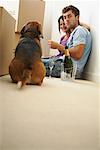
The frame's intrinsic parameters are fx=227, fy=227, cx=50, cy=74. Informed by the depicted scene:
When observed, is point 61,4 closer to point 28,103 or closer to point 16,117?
point 28,103

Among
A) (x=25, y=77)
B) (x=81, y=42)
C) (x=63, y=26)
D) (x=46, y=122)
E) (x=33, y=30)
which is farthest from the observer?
(x=63, y=26)

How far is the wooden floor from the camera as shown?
0.50m

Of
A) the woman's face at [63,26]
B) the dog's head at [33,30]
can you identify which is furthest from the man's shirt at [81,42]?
the dog's head at [33,30]

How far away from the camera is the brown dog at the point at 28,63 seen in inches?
45.0

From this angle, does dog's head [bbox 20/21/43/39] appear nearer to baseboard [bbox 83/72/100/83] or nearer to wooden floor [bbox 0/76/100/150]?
wooden floor [bbox 0/76/100/150]

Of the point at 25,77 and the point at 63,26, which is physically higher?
the point at 63,26

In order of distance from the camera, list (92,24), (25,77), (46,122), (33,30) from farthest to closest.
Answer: (92,24) < (33,30) < (25,77) < (46,122)

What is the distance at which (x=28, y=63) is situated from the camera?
3.77ft

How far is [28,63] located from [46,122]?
55 cm

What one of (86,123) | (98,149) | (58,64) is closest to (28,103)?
(86,123)

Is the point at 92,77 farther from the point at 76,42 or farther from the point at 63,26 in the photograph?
the point at 63,26

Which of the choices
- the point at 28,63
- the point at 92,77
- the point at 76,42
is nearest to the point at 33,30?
the point at 28,63

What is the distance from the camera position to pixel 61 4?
2.57 metres

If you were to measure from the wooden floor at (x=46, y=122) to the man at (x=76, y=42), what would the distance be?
2.76 feet
